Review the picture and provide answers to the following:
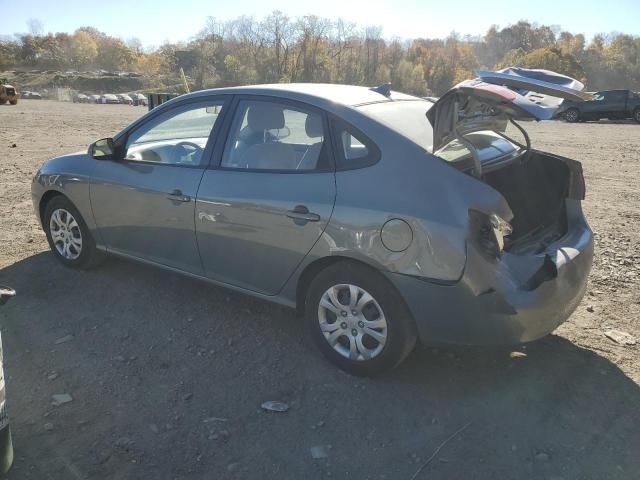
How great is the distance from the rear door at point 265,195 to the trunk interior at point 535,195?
1118 millimetres

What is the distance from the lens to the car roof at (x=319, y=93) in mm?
3398

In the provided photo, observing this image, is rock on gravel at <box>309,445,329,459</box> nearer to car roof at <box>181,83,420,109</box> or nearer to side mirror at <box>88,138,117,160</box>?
car roof at <box>181,83,420,109</box>

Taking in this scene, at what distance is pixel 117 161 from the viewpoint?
4.29 metres

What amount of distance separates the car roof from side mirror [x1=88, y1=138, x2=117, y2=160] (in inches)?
33.6

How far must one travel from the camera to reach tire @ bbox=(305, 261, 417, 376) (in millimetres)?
3014

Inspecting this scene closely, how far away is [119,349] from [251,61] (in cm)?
10608

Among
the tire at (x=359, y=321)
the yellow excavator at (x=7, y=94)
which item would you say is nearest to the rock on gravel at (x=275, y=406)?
the tire at (x=359, y=321)

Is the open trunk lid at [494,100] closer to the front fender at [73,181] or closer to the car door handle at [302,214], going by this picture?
the car door handle at [302,214]

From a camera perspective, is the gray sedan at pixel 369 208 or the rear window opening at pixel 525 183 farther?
the rear window opening at pixel 525 183

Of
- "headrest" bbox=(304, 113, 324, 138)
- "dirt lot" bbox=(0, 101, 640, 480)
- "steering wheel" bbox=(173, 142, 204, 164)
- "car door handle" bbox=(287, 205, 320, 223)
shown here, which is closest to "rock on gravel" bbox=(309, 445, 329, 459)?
"dirt lot" bbox=(0, 101, 640, 480)

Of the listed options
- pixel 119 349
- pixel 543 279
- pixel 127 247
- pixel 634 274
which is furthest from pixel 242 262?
pixel 634 274

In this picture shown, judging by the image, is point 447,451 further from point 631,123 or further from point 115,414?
point 631,123

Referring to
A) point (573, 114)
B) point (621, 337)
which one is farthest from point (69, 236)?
point (573, 114)

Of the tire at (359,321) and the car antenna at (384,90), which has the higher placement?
the car antenna at (384,90)
